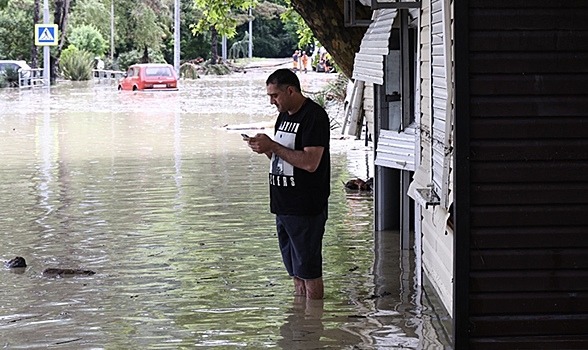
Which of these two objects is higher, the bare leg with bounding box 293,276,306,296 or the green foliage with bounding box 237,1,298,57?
the green foliage with bounding box 237,1,298,57

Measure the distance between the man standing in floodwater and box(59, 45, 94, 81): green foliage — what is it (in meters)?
52.7

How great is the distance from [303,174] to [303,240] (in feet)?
1.53

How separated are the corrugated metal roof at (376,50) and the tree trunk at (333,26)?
2947 millimetres

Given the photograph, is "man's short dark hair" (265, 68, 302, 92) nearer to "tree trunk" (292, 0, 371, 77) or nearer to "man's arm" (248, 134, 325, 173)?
"man's arm" (248, 134, 325, 173)

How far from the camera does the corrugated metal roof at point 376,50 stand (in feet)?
32.3

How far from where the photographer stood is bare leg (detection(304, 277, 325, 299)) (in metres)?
8.06

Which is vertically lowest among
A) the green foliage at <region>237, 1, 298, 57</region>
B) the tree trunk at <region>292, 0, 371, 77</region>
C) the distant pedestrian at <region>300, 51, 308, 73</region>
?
the tree trunk at <region>292, 0, 371, 77</region>

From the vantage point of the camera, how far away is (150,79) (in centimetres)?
4750

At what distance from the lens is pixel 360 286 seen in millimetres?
8969
